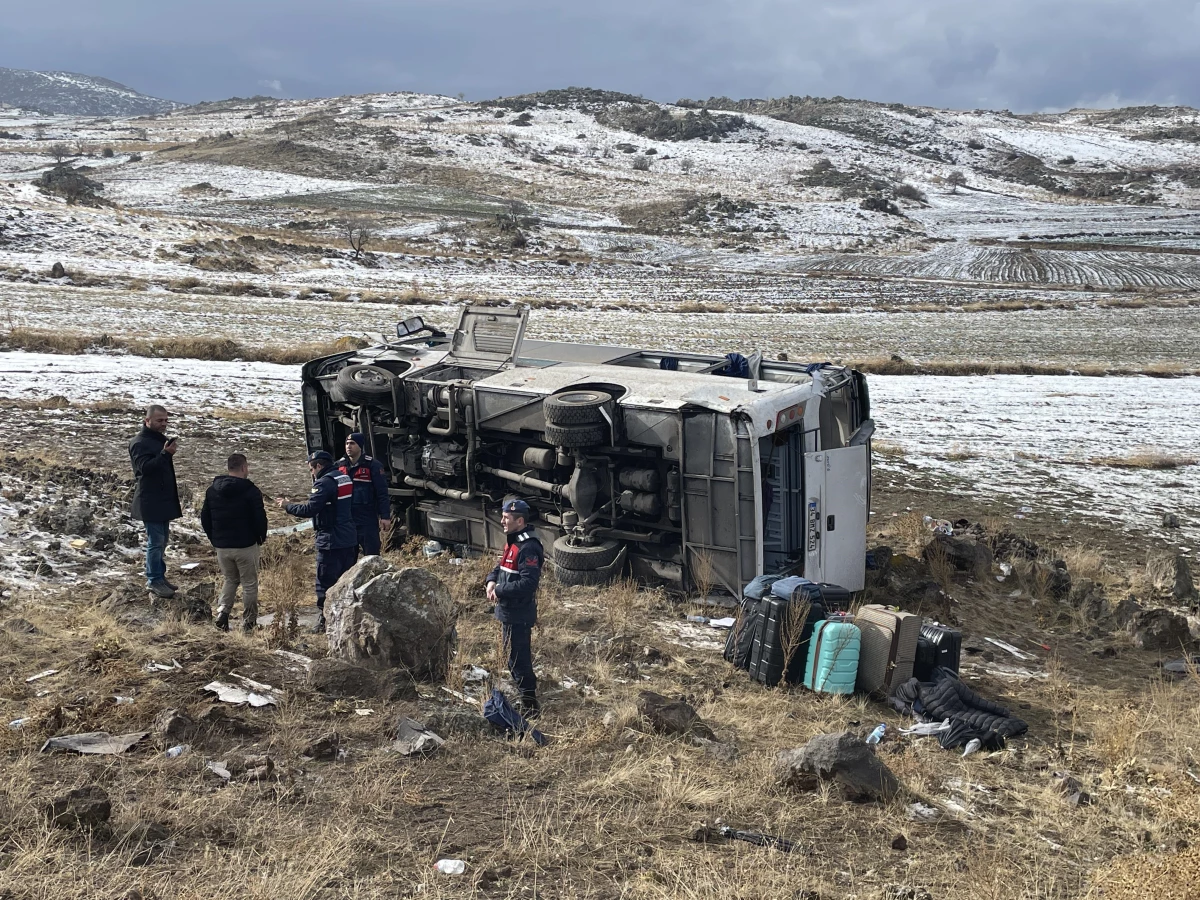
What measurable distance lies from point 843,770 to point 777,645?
2.26m

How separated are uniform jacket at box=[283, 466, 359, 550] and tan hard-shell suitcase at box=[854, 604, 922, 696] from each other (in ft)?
14.4

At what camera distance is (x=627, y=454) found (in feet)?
33.3

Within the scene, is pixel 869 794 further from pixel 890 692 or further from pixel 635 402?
pixel 635 402

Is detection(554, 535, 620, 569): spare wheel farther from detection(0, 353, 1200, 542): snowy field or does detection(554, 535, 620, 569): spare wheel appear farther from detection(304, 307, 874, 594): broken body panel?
detection(0, 353, 1200, 542): snowy field

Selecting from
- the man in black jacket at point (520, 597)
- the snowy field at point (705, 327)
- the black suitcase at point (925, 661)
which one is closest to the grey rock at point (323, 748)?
the man in black jacket at point (520, 597)

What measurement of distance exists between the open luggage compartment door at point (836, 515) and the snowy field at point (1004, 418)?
514 cm

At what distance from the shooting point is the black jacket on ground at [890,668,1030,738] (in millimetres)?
7305

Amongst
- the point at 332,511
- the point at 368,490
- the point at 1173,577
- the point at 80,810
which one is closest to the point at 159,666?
the point at 332,511

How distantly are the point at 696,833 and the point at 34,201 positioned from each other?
5622 cm

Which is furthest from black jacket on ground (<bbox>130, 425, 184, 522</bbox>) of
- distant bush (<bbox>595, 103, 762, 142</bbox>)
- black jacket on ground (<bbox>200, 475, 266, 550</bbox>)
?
distant bush (<bbox>595, 103, 762, 142</bbox>)

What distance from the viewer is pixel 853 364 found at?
2798cm

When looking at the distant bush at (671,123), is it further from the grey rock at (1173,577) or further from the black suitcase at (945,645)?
the black suitcase at (945,645)

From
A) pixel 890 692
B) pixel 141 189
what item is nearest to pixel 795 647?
pixel 890 692

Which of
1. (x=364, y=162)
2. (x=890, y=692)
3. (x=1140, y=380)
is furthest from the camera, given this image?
(x=364, y=162)
